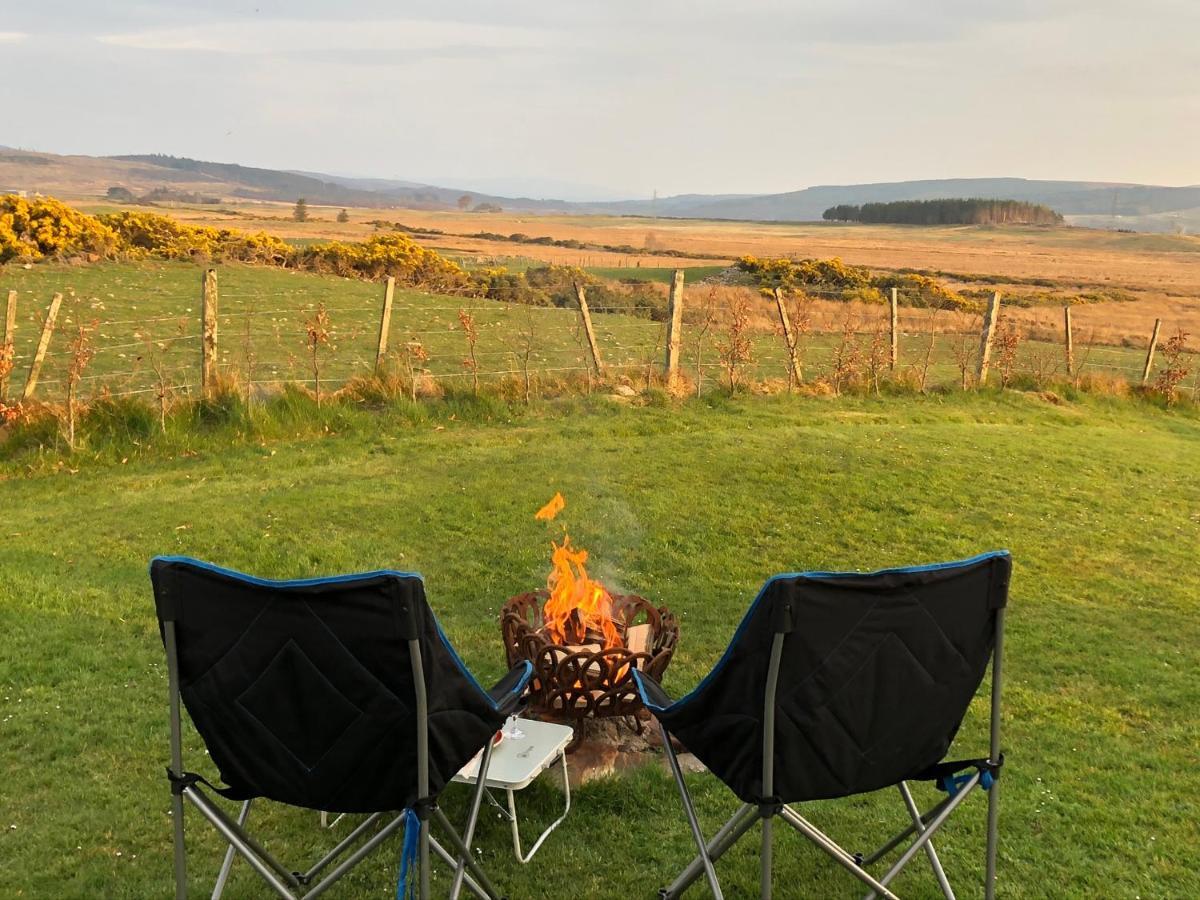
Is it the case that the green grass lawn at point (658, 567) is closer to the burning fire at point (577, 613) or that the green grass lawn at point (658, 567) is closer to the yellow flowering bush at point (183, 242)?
the burning fire at point (577, 613)

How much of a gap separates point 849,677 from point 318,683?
4.55ft

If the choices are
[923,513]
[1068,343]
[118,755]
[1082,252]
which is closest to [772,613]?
[118,755]

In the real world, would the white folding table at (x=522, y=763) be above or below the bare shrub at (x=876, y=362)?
below

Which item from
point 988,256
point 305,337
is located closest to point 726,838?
point 305,337

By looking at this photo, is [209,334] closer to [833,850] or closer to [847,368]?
[847,368]

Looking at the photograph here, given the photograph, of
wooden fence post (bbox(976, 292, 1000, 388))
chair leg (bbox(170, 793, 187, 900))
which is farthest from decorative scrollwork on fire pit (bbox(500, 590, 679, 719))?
wooden fence post (bbox(976, 292, 1000, 388))

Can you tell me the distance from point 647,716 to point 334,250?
1229 inches

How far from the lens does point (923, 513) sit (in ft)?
26.3

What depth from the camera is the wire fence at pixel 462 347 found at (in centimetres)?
1244

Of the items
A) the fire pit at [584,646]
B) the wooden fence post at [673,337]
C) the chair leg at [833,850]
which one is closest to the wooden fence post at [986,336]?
the wooden fence post at [673,337]

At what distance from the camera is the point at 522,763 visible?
3.56 m

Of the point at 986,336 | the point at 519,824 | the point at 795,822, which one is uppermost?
the point at 986,336

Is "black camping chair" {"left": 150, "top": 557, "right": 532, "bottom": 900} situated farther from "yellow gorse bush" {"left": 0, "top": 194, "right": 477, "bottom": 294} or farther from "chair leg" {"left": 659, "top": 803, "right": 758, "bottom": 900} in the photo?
"yellow gorse bush" {"left": 0, "top": 194, "right": 477, "bottom": 294}

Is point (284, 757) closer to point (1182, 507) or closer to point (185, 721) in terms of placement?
point (185, 721)
